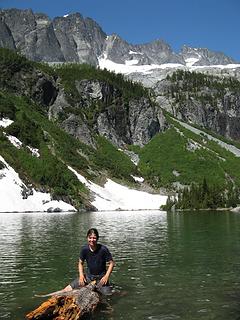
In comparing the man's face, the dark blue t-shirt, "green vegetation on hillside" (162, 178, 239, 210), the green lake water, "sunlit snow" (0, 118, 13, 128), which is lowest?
the green lake water

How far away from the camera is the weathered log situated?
63.1ft

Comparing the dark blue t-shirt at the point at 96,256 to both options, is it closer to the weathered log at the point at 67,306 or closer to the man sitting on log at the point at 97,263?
the man sitting on log at the point at 97,263

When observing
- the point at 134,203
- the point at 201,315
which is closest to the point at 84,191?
the point at 134,203

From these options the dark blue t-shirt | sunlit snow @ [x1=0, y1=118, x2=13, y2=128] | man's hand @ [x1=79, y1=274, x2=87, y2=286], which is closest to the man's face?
the dark blue t-shirt

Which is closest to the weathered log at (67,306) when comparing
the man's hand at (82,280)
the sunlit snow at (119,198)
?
the man's hand at (82,280)

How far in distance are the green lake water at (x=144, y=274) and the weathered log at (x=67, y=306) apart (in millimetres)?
694

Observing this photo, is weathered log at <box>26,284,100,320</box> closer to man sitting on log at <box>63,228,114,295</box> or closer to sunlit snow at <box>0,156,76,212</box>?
man sitting on log at <box>63,228,114,295</box>

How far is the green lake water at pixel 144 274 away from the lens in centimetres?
2164

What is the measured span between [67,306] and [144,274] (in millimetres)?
11471

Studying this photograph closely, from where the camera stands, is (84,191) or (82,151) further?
(82,151)

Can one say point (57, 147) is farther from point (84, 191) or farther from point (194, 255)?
point (194, 255)

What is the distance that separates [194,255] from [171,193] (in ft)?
439

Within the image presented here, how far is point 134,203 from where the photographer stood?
14925 centimetres

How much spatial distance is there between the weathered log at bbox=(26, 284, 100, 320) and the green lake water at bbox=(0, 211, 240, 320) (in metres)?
0.69
